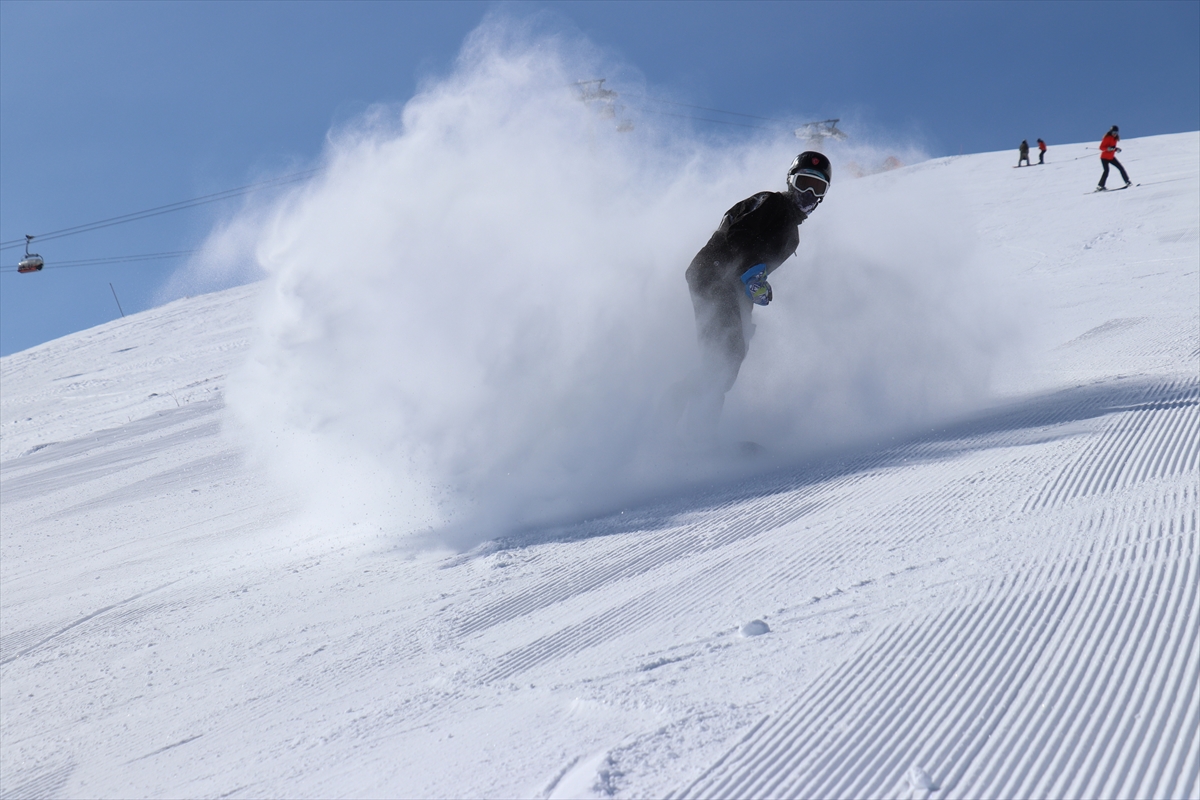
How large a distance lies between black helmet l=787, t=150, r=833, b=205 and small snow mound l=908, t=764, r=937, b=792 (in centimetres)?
466

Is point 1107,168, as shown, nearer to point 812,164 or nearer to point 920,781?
point 812,164

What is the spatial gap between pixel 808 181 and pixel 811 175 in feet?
0.14

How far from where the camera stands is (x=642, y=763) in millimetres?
1867

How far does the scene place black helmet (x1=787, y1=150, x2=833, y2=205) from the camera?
225 inches

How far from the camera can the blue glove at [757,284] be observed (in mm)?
5680

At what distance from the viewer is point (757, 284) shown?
5.71 meters

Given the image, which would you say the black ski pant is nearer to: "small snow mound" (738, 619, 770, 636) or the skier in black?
the skier in black

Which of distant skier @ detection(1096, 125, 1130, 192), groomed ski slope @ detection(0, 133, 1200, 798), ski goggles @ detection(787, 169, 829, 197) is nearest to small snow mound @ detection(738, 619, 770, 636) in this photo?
groomed ski slope @ detection(0, 133, 1200, 798)

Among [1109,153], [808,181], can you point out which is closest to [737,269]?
[808,181]

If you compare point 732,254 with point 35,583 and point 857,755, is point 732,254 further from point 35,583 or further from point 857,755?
point 35,583

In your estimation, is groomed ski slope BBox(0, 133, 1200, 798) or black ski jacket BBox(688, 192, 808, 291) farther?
black ski jacket BBox(688, 192, 808, 291)

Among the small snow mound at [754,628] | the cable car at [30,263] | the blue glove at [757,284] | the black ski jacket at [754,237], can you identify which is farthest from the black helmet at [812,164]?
the cable car at [30,263]

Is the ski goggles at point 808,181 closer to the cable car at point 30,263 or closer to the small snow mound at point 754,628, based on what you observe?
the small snow mound at point 754,628

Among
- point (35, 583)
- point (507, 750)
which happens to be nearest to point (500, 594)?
point (507, 750)
